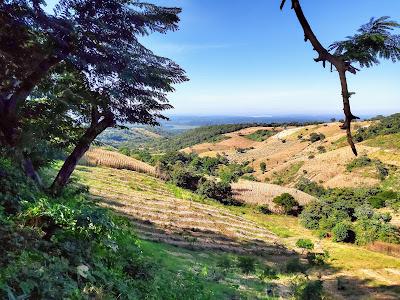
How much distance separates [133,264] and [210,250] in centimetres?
2200

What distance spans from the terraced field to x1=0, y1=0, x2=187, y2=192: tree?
1539cm

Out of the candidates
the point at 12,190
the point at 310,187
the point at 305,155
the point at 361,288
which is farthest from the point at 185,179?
the point at 305,155

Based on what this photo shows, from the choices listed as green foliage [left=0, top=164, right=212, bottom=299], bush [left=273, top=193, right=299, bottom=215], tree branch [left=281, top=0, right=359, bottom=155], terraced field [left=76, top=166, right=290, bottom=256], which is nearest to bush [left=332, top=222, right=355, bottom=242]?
terraced field [left=76, top=166, right=290, bottom=256]

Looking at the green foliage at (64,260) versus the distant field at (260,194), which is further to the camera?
the distant field at (260,194)

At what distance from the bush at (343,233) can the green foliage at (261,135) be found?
129 meters

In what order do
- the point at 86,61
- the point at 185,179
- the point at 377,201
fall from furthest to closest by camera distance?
the point at 185,179 < the point at 377,201 < the point at 86,61

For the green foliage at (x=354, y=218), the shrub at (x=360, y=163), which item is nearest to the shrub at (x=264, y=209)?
the green foliage at (x=354, y=218)

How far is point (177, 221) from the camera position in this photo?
125ft

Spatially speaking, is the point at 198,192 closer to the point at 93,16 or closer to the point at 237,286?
the point at 237,286

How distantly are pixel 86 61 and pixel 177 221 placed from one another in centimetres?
2697

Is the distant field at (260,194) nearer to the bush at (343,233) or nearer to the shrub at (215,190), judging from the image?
the shrub at (215,190)

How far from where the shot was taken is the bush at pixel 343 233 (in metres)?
44.1

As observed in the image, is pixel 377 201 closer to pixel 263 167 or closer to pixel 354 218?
pixel 354 218

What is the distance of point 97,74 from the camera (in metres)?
13.6
